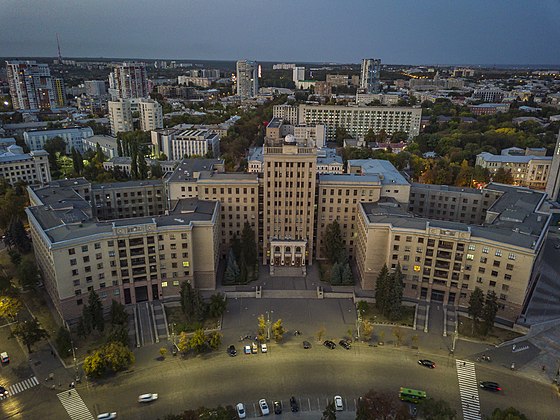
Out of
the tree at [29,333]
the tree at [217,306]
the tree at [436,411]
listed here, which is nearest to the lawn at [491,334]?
the tree at [436,411]

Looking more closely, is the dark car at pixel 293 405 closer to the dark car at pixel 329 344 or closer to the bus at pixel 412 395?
the dark car at pixel 329 344

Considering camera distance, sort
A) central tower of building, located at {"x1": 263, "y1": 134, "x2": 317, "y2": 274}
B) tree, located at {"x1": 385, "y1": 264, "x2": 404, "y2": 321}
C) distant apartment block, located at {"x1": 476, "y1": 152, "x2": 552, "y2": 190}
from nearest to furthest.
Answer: tree, located at {"x1": 385, "y1": 264, "x2": 404, "y2": 321} → central tower of building, located at {"x1": 263, "y1": 134, "x2": 317, "y2": 274} → distant apartment block, located at {"x1": 476, "y1": 152, "x2": 552, "y2": 190}

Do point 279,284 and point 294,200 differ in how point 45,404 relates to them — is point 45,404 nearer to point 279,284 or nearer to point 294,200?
point 279,284

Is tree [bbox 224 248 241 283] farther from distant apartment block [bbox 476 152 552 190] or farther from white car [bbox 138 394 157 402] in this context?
distant apartment block [bbox 476 152 552 190]

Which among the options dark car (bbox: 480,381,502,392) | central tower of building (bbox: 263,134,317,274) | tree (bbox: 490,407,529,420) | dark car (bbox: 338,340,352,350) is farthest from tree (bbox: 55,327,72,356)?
dark car (bbox: 480,381,502,392)

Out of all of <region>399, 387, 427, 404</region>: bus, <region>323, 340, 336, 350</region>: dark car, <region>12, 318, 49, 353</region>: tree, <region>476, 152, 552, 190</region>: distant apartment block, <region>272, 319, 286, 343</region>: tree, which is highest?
<region>476, 152, 552, 190</region>: distant apartment block
